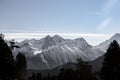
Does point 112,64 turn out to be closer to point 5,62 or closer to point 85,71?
point 85,71

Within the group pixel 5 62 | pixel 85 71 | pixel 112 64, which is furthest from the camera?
pixel 85 71

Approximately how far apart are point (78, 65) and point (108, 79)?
1031 cm

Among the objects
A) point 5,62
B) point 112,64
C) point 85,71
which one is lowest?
point 85,71

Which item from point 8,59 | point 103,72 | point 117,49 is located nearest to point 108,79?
point 103,72

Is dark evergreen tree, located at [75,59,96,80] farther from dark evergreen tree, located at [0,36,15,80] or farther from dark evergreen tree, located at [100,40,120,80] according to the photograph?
dark evergreen tree, located at [0,36,15,80]

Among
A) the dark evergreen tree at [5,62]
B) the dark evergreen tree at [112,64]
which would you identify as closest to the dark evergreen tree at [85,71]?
the dark evergreen tree at [112,64]

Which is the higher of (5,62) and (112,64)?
(5,62)

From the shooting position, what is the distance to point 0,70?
44.4m

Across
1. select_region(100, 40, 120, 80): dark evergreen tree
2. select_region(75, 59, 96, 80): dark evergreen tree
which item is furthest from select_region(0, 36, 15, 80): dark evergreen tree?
select_region(75, 59, 96, 80): dark evergreen tree

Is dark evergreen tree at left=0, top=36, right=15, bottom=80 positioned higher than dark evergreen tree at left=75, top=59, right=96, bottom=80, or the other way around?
dark evergreen tree at left=0, top=36, right=15, bottom=80

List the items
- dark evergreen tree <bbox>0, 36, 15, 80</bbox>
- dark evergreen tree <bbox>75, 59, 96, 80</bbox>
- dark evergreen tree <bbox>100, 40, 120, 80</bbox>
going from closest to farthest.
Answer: dark evergreen tree <bbox>0, 36, 15, 80</bbox>, dark evergreen tree <bbox>100, 40, 120, 80</bbox>, dark evergreen tree <bbox>75, 59, 96, 80</bbox>

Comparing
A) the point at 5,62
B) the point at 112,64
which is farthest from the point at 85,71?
the point at 5,62

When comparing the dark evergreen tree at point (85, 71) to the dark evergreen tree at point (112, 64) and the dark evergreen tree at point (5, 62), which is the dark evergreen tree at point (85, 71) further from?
the dark evergreen tree at point (5, 62)

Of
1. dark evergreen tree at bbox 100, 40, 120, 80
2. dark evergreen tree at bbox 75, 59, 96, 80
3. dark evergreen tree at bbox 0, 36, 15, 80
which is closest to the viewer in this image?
dark evergreen tree at bbox 0, 36, 15, 80
